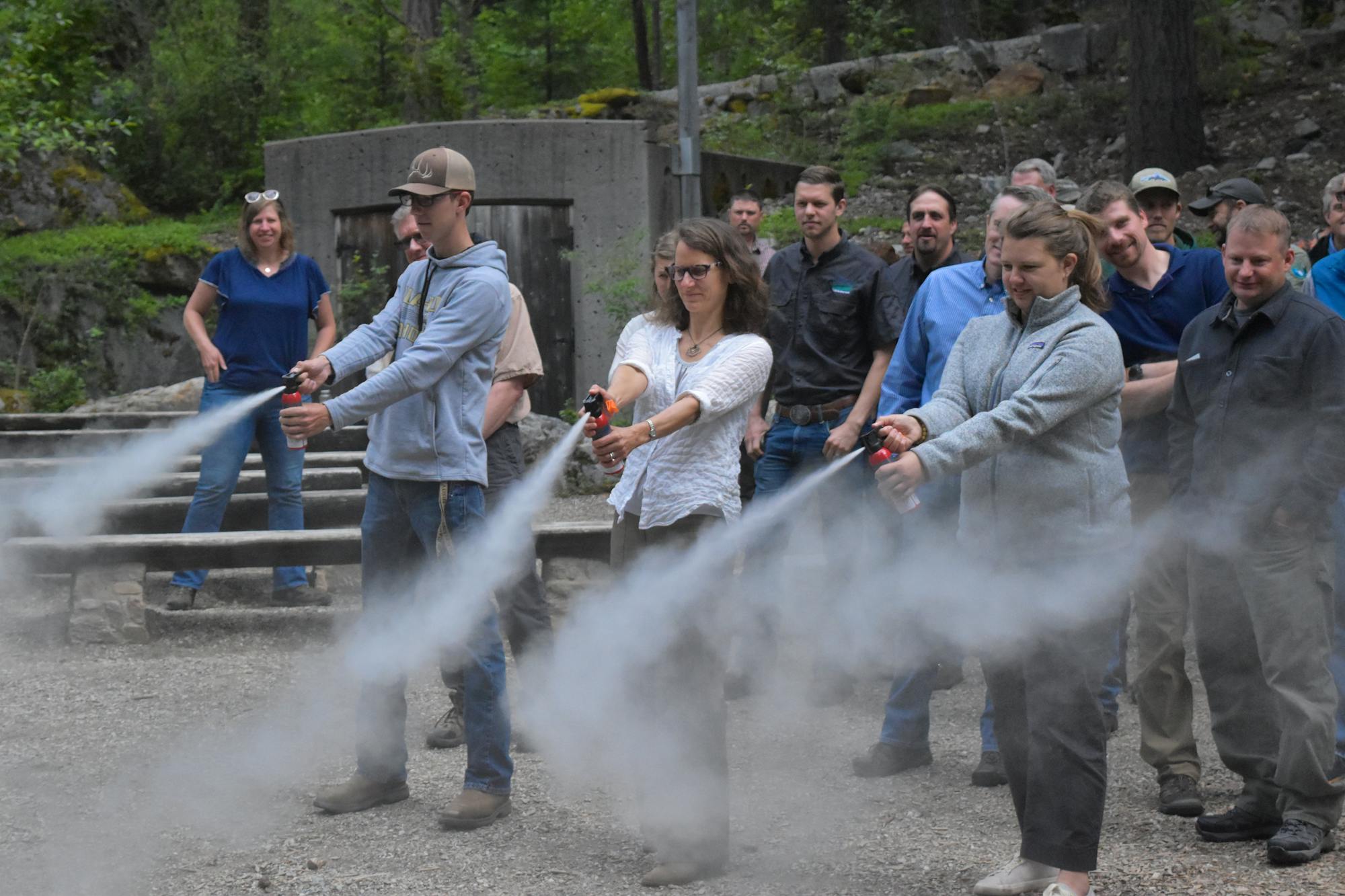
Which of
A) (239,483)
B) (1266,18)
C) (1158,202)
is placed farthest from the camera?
(1266,18)

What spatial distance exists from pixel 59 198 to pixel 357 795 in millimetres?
17389

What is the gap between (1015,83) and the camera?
67.2 feet

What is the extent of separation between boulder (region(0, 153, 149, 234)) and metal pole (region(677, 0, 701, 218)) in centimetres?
1171

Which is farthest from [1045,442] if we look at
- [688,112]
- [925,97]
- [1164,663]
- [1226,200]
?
[925,97]

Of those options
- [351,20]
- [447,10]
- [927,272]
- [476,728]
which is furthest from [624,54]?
[476,728]

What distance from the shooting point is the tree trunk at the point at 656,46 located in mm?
28062

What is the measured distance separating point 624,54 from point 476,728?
25.7 meters

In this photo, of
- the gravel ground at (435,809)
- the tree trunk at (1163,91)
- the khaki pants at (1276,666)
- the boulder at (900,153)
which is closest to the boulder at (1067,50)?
the boulder at (900,153)

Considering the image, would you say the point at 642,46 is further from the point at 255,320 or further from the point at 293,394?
the point at 293,394

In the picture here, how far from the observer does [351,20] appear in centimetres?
2144

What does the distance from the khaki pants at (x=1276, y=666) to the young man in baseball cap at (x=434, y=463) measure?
231 cm

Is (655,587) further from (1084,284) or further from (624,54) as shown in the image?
(624,54)

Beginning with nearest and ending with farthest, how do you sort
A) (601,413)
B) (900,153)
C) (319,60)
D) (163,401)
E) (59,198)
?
(601,413)
(163,401)
(900,153)
(59,198)
(319,60)

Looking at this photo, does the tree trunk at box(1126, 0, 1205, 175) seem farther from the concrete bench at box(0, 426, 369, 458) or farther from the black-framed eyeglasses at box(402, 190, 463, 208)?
the black-framed eyeglasses at box(402, 190, 463, 208)
